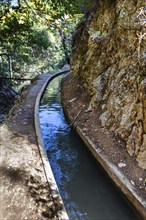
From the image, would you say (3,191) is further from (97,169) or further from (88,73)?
(88,73)

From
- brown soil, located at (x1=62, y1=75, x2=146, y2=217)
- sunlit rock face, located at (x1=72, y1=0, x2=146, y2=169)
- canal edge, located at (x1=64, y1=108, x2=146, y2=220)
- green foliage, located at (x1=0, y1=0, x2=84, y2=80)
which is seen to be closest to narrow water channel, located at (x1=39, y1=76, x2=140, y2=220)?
canal edge, located at (x1=64, y1=108, x2=146, y2=220)

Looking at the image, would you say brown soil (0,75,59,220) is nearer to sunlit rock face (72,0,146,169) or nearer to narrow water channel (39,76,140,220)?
narrow water channel (39,76,140,220)

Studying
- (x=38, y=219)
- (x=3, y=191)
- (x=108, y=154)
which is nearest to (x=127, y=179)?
(x=108, y=154)

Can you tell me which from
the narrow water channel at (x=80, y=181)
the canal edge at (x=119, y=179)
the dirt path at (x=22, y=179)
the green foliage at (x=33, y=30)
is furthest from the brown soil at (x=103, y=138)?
the green foliage at (x=33, y=30)

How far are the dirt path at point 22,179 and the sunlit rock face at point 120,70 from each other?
2.20 m

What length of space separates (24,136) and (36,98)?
4904 mm

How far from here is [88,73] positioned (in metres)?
9.59

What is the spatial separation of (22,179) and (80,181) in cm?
148

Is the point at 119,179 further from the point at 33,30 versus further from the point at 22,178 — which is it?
the point at 33,30

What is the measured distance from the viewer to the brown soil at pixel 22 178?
3.91 m

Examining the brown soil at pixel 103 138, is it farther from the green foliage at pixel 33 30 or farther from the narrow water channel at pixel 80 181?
the green foliage at pixel 33 30

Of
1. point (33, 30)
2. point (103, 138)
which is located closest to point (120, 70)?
point (103, 138)

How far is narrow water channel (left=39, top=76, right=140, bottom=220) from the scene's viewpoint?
4.57 m

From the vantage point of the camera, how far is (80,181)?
551 cm
